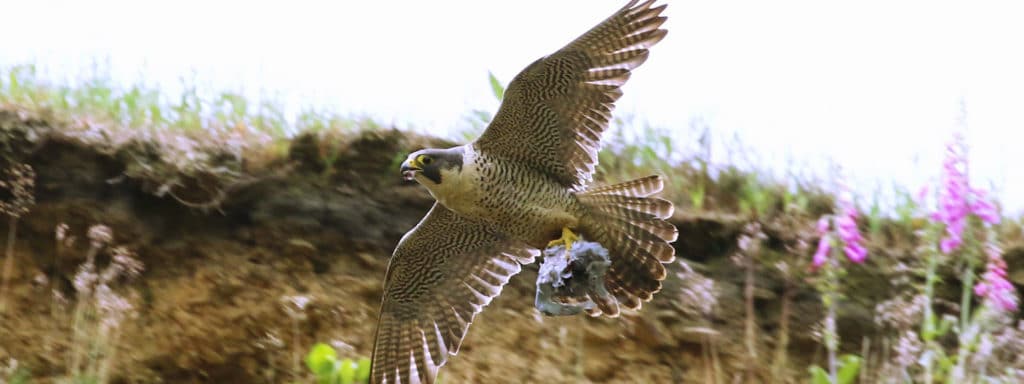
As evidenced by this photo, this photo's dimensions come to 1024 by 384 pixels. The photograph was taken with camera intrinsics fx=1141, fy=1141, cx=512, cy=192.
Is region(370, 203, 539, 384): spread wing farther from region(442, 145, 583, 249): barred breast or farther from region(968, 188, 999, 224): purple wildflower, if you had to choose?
region(968, 188, 999, 224): purple wildflower

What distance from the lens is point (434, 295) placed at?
461cm

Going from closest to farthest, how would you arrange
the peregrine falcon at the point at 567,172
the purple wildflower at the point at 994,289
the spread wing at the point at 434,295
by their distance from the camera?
the peregrine falcon at the point at 567,172 < the purple wildflower at the point at 994,289 < the spread wing at the point at 434,295

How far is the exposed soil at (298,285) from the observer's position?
5.29 meters

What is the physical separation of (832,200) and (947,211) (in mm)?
1563

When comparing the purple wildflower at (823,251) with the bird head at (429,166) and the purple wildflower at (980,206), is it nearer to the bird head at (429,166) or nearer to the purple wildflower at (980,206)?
the purple wildflower at (980,206)

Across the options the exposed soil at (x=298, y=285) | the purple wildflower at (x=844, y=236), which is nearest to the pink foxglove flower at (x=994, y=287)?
the purple wildflower at (x=844, y=236)

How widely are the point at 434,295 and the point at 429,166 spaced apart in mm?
1032

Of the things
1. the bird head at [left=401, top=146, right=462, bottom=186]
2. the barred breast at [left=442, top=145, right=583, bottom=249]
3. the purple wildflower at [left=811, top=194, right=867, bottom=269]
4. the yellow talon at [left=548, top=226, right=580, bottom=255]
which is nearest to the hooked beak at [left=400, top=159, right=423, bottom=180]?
the bird head at [left=401, top=146, right=462, bottom=186]

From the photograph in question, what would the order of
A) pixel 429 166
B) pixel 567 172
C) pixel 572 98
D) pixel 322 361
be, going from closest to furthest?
pixel 429 166 < pixel 572 98 < pixel 567 172 < pixel 322 361

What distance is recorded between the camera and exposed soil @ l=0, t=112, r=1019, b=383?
529cm

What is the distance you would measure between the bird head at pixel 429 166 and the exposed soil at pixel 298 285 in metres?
1.67

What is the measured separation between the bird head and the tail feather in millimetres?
613

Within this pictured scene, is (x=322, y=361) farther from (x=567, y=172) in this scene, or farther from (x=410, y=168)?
(x=567, y=172)

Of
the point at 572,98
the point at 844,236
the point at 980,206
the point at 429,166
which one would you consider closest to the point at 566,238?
the point at 572,98
